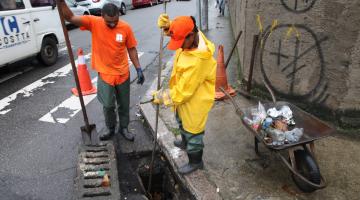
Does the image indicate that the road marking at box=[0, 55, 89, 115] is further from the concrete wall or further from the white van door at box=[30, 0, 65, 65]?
the concrete wall

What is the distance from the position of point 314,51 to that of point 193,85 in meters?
2.10

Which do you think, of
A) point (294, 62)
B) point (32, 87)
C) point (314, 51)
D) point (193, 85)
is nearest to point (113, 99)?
point (193, 85)

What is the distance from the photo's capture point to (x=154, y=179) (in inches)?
169

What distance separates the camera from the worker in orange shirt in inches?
149

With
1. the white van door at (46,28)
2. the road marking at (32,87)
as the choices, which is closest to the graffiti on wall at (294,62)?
the road marking at (32,87)

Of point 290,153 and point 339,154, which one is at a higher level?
point 290,153

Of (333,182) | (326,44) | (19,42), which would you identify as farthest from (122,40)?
(19,42)

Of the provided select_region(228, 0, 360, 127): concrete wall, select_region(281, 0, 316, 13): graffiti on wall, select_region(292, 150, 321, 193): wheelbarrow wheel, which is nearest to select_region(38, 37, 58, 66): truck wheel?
select_region(228, 0, 360, 127): concrete wall

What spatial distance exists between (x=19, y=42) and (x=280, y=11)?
18.1 feet

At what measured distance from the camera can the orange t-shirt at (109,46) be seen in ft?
12.7

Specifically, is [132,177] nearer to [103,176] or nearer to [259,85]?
[103,176]

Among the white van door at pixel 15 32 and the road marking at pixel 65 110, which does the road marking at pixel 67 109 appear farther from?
the white van door at pixel 15 32

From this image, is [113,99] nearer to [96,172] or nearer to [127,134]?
[127,134]

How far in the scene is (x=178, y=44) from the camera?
3008 mm
